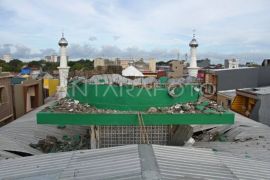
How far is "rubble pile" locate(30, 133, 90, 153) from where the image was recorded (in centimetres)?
1057

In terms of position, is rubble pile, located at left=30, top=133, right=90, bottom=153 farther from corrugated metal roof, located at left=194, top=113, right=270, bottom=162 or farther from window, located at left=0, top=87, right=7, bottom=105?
window, located at left=0, top=87, right=7, bottom=105

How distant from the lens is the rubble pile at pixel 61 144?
416 inches

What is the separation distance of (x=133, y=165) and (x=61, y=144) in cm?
578

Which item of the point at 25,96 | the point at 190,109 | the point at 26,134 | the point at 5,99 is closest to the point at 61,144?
the point at 26,134

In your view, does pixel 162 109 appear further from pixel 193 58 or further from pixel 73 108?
pixel 193 58

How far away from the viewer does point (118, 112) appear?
9469mm

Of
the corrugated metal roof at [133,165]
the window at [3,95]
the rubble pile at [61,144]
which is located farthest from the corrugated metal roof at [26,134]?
the window at [3,95]

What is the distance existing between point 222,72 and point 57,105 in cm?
2447

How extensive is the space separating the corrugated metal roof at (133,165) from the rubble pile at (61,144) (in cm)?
336

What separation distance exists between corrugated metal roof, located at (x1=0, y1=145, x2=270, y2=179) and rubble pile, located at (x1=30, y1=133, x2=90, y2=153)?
336cm

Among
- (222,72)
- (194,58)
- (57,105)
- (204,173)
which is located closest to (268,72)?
(222,72)

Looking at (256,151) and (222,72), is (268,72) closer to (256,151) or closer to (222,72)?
(222,72)

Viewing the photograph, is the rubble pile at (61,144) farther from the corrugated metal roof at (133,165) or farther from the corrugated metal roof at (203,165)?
the corrugated metal roof at (203,165)

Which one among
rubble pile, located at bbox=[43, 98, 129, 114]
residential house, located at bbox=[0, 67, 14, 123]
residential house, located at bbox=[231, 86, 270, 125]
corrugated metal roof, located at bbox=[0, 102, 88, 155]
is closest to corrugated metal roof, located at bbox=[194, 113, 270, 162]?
rubble pile, located at bbox=[43, 98, 129, 114]
